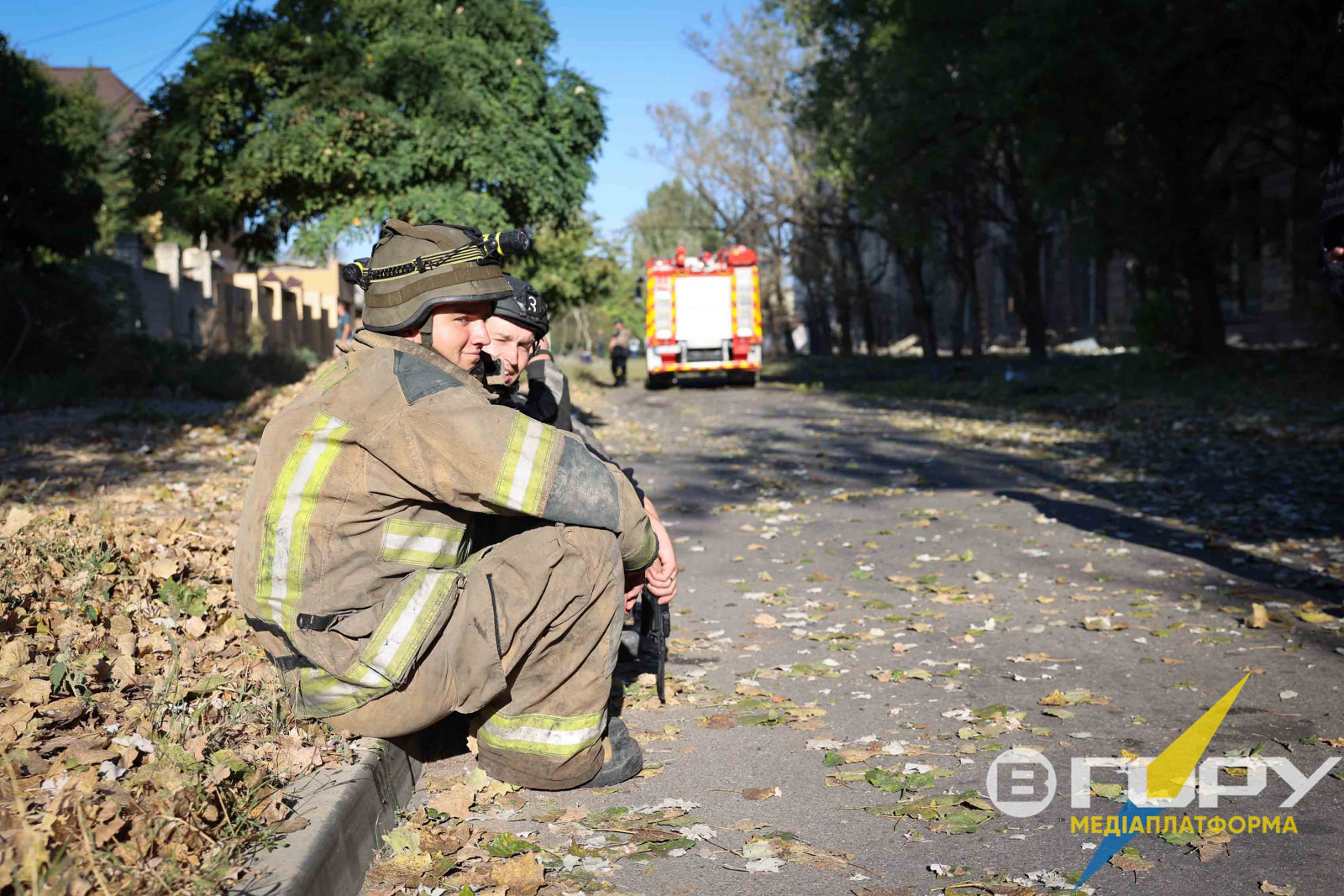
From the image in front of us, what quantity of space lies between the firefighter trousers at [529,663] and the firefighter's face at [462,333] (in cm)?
57

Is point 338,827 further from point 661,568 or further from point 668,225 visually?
point 668,225

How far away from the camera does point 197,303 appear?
26484mm

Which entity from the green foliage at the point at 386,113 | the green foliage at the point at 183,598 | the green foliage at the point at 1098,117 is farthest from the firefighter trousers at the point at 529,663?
the green foliage at the point at 386,113

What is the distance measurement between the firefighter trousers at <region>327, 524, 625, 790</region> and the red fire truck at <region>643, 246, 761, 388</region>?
27119mm

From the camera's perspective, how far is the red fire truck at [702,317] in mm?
30781

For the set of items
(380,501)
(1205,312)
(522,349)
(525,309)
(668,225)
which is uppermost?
(668,225)

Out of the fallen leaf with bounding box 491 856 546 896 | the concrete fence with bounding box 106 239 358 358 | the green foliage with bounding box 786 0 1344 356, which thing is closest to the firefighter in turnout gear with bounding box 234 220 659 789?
the fallen leaf with bounding box 491 856 546 896

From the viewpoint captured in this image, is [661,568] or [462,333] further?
[661,568]

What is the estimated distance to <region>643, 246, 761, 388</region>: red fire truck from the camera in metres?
30.8

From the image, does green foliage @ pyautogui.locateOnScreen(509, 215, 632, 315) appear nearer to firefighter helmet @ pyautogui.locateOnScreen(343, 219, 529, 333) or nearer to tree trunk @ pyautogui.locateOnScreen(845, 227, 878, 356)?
tree trunk @ pyautogui.locateOnScreen(845, 227, 878, 356)

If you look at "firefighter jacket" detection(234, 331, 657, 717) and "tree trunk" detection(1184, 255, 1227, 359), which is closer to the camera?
"firefighter jacket" detection(234, 331, 657, 717)

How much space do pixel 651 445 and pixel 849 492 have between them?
17.6 ft

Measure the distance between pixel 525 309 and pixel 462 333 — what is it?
1688 millimetres

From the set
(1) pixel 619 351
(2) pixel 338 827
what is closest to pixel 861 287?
(1) pixel 619 351
